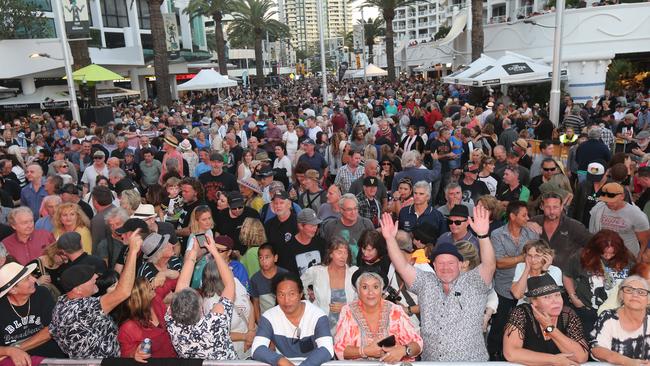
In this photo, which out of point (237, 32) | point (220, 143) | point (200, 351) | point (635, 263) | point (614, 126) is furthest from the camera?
point (237, 32)

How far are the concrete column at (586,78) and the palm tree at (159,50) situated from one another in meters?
18.3

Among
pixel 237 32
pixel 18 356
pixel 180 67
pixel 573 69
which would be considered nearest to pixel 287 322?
pixel 18 356

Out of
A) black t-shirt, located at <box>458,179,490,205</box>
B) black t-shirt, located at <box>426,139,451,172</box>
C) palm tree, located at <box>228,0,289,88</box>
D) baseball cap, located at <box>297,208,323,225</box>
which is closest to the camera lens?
baseball cap, located at <box>297,208,323,225</box>

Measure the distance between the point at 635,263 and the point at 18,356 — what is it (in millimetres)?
4922

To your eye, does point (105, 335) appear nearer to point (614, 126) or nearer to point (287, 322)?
point (287, 322)

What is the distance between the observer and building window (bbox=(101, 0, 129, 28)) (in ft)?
139

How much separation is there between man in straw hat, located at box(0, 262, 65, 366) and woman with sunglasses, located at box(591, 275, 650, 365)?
4099 mm

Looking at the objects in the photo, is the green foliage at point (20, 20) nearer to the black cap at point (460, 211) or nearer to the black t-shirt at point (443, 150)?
the black t-shirt at point (443, 150)

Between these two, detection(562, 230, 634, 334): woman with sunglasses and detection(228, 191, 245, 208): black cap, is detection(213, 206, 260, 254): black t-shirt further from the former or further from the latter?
detection(562, 230, 634, 334): woman with sunglasses

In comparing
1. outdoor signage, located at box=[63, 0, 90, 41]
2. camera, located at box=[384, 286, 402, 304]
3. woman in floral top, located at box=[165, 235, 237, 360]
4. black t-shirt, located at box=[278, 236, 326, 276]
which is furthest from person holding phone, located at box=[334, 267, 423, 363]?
outdoor signage, located at box=[63, 0, 90, 41]

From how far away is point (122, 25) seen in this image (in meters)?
43.9

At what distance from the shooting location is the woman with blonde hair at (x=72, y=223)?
19.2 feet

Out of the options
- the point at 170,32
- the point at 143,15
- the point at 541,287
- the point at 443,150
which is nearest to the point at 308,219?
the point at 541,287

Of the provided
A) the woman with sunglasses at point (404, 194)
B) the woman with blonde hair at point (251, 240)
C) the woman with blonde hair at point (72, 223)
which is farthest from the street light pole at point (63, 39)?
the woman with blonde hair at point (251, 240)
